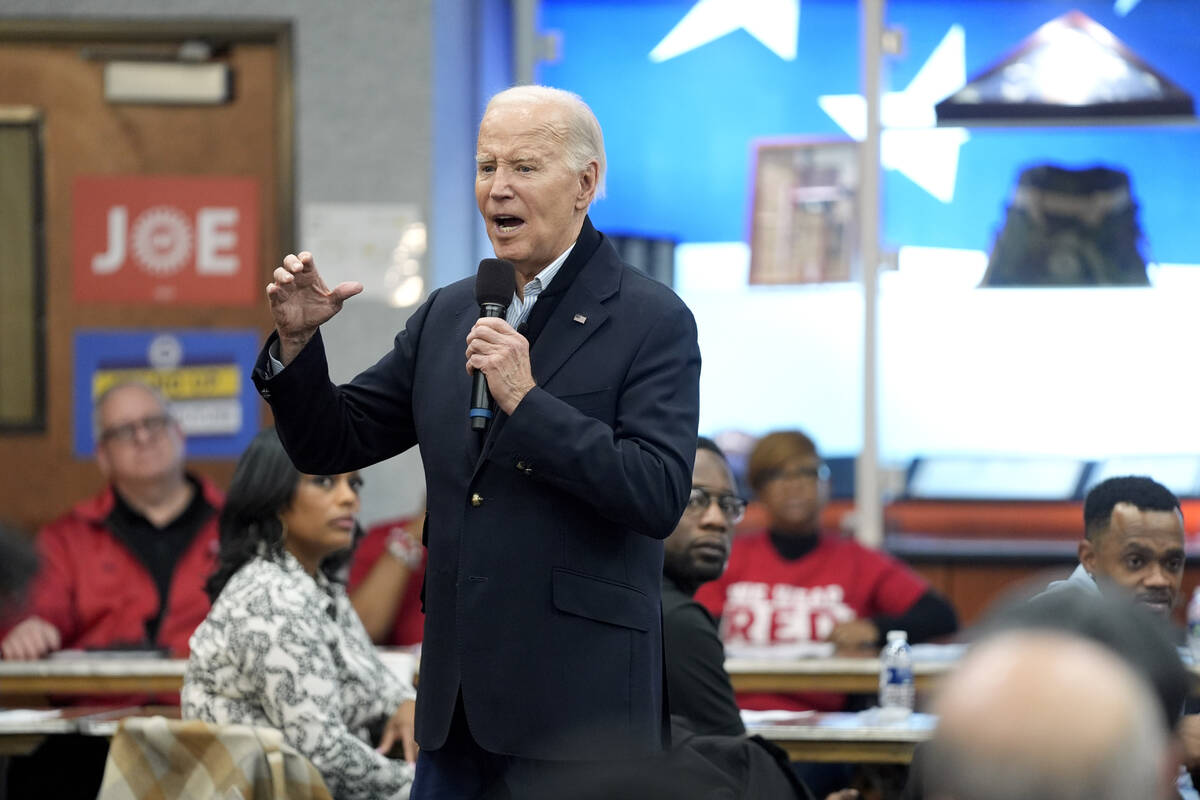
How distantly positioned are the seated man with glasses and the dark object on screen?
3.01m

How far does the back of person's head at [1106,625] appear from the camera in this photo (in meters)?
0.99

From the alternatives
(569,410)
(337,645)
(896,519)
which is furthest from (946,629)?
(569,410)

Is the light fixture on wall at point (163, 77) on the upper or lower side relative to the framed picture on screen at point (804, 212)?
upper

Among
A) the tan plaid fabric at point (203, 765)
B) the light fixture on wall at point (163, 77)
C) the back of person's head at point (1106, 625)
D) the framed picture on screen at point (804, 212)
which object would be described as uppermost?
the light fixture on wall at point (163, 77)

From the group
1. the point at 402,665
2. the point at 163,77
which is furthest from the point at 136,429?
the point at 402,665

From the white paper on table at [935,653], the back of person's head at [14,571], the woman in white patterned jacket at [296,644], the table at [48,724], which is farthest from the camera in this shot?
the white paper on table at [935,653]

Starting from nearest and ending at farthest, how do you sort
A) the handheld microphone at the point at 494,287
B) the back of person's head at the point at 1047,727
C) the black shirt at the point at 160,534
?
the back of person's head at the point at 1047,727 < the handheld microphone at the point at 494,287 < the black shirt at the point at 160,534

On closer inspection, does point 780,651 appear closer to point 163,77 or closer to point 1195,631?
point 1195,631

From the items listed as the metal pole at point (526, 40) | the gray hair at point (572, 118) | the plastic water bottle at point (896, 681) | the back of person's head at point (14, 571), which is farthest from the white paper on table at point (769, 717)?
the metal pole at point (526, 40)

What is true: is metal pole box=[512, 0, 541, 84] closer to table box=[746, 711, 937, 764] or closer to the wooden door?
the wooden door

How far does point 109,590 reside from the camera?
190 inches

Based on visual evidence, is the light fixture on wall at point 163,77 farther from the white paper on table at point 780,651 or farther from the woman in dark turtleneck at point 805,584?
the white paper on table at point 780,651

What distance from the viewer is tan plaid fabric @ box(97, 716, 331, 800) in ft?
8.38

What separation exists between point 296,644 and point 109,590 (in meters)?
2.11
